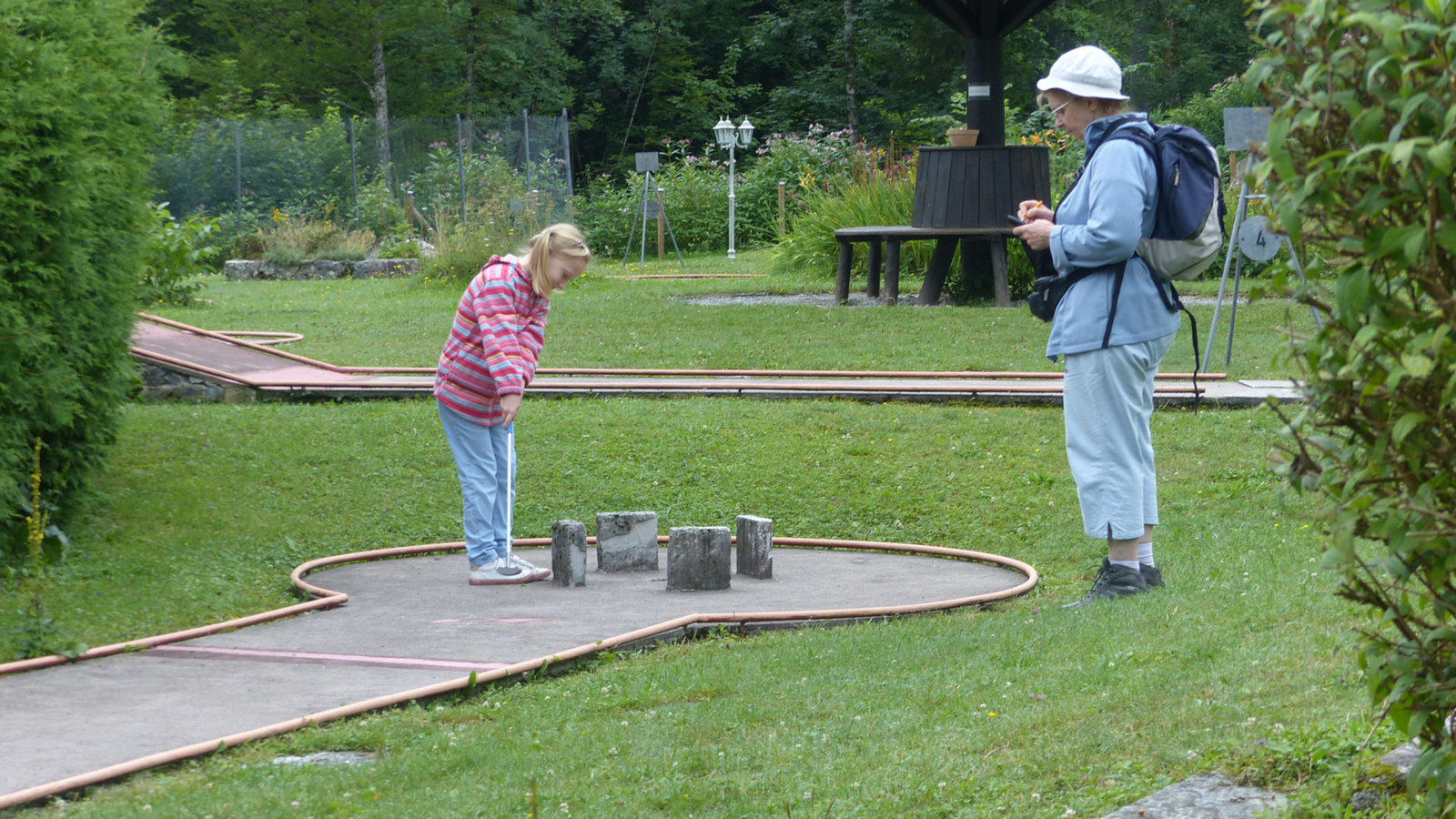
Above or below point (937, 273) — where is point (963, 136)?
above

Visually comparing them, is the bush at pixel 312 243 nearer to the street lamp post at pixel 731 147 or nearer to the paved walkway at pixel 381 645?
the street lamp post at pixel 731 147

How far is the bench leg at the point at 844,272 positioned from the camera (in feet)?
51.5

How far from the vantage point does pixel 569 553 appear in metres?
6.46

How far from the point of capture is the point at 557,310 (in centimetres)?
1581

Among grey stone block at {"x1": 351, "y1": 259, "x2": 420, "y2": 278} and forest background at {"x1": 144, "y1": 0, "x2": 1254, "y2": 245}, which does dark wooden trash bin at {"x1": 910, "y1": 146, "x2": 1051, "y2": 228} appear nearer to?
grey stone block at {"x1": 351, "y1": 259, "x2": 420, "y2": 278}

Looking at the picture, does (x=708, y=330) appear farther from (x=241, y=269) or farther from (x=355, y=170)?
(x=355, y=170)

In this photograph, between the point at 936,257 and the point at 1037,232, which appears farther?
the point at 936,257

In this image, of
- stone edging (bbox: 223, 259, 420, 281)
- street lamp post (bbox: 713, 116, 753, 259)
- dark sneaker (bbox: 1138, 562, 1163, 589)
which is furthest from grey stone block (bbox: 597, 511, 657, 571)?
street lamp post (bbox: 713, 116, 753, 259)

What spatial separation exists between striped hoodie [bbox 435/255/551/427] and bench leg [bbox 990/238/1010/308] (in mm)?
9262

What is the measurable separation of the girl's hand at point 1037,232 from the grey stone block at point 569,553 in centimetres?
234

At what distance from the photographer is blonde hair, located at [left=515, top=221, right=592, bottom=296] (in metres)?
6.28

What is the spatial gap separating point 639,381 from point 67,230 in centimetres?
515

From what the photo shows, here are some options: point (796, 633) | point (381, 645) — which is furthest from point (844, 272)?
point (381, 645)

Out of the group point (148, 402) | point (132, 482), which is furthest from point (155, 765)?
point (148, 402)
